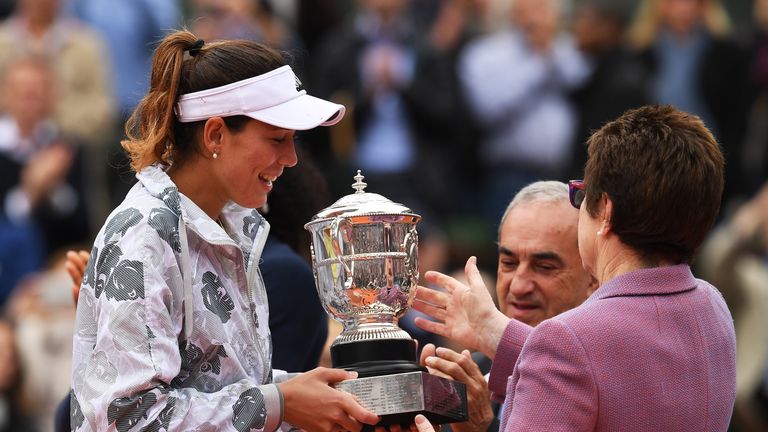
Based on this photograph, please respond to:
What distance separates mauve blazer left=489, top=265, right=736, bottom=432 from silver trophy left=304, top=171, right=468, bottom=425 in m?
0.42

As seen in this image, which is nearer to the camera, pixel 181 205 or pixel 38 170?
pixel 181 205

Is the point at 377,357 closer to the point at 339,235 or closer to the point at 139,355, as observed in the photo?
the point at 339,235

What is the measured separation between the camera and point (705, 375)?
3.21 metres

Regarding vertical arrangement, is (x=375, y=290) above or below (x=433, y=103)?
above

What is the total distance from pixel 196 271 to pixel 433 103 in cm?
550

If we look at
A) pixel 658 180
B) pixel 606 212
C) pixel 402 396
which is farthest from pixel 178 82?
pixel 658 180

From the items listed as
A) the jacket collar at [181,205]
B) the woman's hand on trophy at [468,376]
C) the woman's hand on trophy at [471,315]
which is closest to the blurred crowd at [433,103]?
the woman's hand on trophy at [468,376]

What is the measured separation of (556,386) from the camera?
3.10 metres

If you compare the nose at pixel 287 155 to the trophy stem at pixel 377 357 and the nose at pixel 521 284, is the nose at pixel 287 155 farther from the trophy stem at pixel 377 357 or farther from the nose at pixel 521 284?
the nose at pixel 521 284

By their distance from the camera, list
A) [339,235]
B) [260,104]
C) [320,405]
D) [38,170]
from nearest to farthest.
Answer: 1. [320,405]
2. [260,104]
3. [339,235]
4. [38,170]

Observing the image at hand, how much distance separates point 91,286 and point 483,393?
113 centimetres

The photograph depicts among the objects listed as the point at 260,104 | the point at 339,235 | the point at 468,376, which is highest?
the point at 260,104

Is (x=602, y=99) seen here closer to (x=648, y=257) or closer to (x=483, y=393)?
(x=483, y=393)

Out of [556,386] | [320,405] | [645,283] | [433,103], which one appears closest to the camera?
[556,386]
